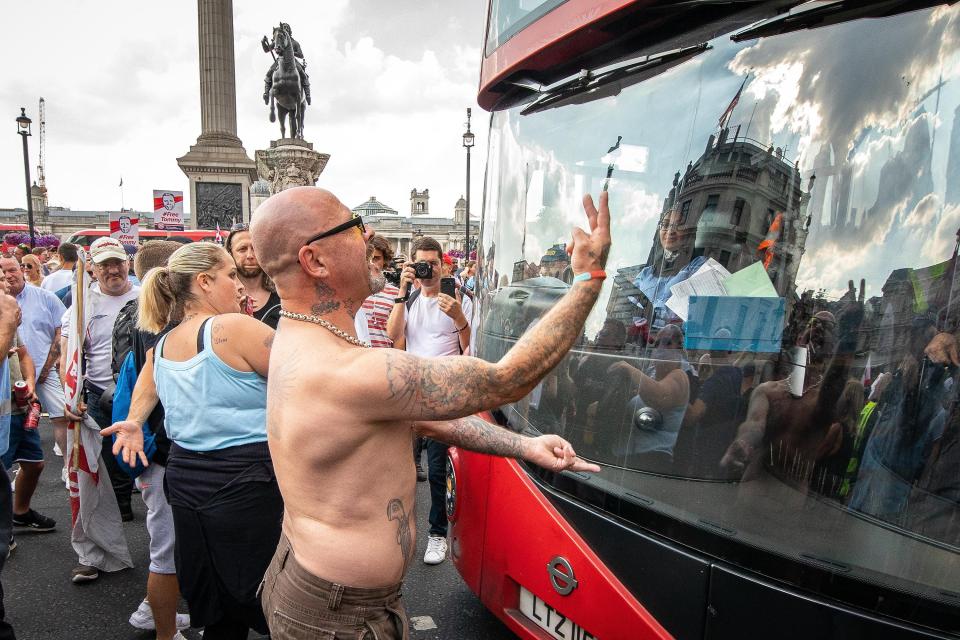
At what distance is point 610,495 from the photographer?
2.09 meters

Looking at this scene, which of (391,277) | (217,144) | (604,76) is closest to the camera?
(604,76)

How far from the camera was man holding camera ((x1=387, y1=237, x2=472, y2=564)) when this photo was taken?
13.7ft

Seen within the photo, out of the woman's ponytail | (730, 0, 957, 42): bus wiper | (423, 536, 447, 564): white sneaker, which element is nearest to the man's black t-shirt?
the woman's ponytail

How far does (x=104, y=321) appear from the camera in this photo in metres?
4.64

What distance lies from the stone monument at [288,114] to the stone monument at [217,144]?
1255 millimetres

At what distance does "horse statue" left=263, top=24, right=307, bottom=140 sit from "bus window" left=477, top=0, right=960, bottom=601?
2518 centimetres

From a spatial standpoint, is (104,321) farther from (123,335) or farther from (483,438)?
(483,438)

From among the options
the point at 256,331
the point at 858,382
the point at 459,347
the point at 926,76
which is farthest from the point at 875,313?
the point at 459,347

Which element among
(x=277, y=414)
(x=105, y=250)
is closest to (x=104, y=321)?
(x=105, y=250)

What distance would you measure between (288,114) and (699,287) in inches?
1035

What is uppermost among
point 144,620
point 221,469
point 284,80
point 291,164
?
point 284,80

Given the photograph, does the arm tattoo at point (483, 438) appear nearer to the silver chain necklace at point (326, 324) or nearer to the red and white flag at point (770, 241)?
the silver chain necklace at point (326, 324)

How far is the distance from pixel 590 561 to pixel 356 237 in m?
1.29

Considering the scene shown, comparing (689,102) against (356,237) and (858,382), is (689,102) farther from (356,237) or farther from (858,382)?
(356,237)
